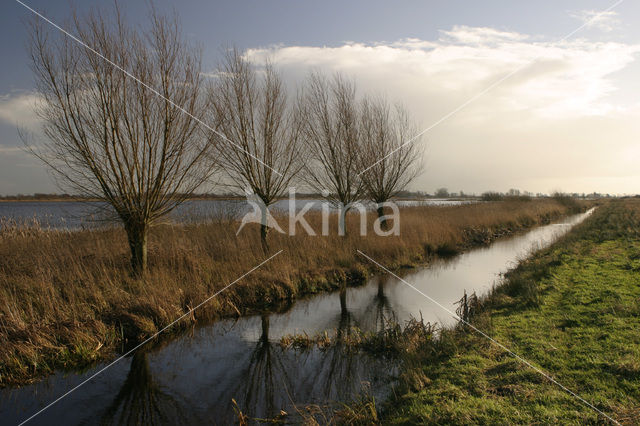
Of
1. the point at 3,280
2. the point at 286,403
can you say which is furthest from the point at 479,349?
the point at 3,280

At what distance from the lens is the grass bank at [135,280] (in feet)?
19.4

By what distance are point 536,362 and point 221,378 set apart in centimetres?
433

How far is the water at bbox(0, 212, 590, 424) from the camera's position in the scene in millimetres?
4586

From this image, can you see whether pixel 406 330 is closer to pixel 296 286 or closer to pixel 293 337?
pixel 293 337

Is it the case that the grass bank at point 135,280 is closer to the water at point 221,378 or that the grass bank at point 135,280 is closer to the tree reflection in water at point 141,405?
the water at point 221,378

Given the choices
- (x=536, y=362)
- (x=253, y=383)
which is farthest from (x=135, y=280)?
(x=536, y=362)

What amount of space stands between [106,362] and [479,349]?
582 centimetres

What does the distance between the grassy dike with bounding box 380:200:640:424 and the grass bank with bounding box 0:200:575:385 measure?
469 cm

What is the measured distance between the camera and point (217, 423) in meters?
4.31

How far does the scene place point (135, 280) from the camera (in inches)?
322

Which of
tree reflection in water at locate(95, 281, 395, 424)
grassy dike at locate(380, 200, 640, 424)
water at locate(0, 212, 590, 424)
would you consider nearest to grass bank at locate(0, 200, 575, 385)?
water at locate(0, 212, 590, 424)

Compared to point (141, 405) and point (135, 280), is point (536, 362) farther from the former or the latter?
point (135, 280)

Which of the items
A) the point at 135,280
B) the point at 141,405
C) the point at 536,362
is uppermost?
the point at 135,280

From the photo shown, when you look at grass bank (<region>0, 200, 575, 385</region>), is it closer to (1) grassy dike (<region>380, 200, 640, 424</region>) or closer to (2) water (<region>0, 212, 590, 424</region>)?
(2) water (<region>0, 212, 590, 424</region>)
